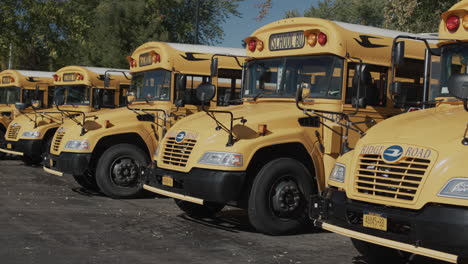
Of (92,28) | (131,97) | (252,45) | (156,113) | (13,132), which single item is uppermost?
(92,28)

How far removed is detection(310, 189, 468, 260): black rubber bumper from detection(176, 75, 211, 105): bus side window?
566 cm

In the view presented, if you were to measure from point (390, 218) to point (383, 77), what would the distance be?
3.69 metres

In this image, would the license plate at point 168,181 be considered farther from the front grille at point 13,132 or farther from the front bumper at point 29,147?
the front grille at point 13,132

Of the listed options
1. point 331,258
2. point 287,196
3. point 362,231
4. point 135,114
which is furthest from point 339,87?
point 135,114

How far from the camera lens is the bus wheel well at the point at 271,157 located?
8016 mm

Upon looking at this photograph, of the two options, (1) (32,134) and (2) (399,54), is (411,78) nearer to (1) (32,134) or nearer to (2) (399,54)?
(2) (399,54)

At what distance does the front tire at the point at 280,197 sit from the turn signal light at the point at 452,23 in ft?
7.95

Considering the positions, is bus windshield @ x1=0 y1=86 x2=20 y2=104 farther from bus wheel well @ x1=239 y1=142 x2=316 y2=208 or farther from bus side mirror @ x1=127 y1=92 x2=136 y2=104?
bus wheel well @ x1=239 y1=142 x2=316 y2=208

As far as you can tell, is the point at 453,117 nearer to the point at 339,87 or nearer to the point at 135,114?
the point at 339,87

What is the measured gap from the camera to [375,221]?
5.54 meters

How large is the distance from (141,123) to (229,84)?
5.39 feet

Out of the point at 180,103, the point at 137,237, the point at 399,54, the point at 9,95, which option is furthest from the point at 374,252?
the point at 9,95

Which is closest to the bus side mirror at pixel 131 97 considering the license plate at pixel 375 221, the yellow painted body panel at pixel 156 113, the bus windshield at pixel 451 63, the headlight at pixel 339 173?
the yellow painted body panel at pixel 156 113

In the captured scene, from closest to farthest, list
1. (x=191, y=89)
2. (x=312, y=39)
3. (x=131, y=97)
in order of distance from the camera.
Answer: (x=312, y=39)
(x=191, y=89)
(x=131, y=97)
